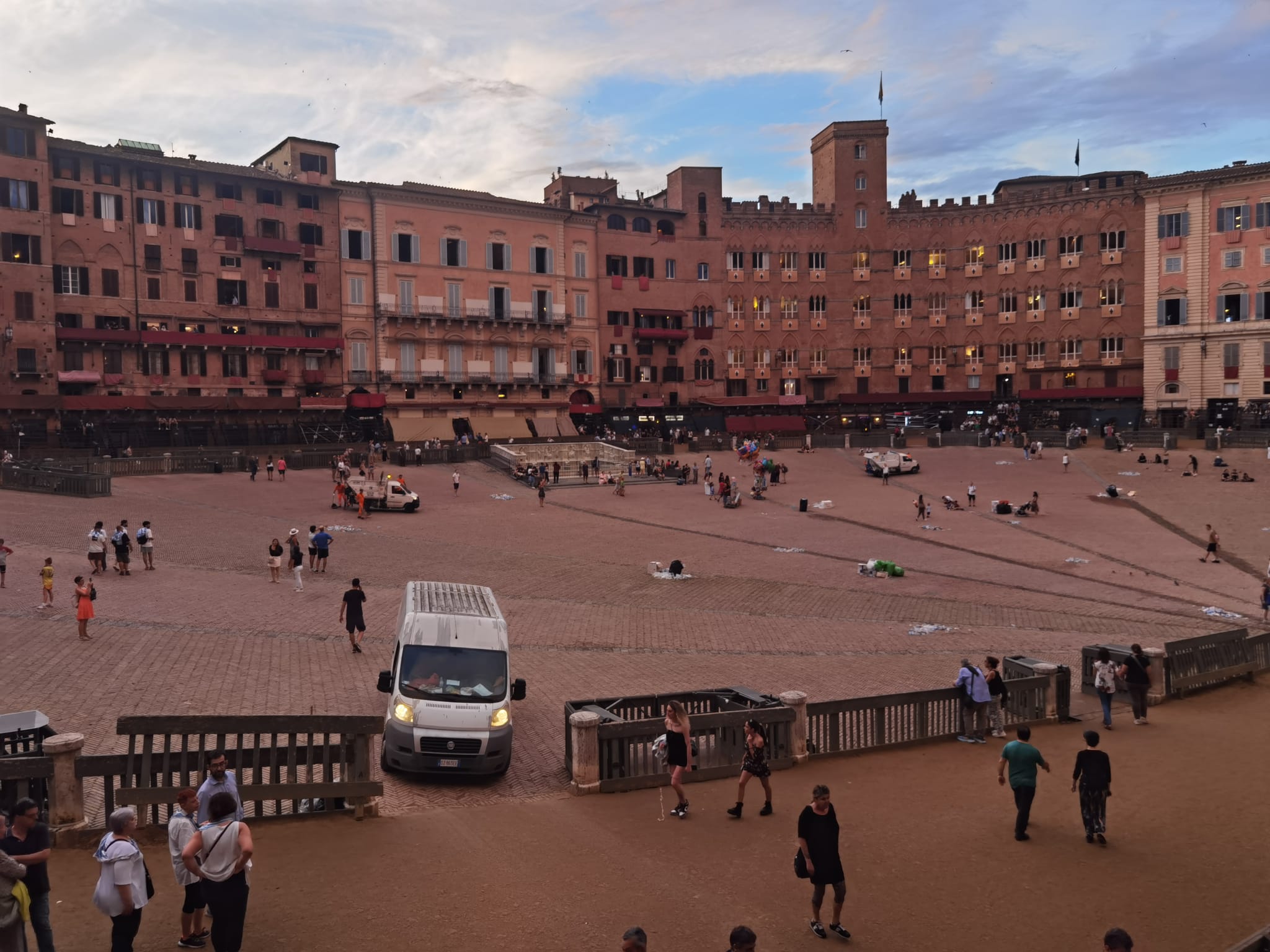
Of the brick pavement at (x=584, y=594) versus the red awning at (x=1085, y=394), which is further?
the red awning at (x=1085, y=394)

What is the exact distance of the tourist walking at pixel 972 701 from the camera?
1388 centimetres

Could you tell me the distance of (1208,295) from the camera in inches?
2783

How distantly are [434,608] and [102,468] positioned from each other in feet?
117

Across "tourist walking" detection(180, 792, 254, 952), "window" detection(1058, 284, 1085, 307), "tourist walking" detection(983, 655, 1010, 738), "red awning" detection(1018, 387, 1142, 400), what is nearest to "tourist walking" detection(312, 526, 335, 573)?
"tourist walking" detection(983, 655, 1010, 738)

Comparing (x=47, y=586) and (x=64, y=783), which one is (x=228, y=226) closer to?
(x=47, y=586)

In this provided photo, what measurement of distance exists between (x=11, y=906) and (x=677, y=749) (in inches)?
260

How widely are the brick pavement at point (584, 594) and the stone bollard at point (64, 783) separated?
3381 millimetres

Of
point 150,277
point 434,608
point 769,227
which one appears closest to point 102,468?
point 150,277

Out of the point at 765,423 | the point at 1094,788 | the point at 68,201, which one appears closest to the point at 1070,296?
the point at 765,423

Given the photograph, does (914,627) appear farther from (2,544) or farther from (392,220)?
(392,220)

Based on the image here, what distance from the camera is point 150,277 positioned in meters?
58.2

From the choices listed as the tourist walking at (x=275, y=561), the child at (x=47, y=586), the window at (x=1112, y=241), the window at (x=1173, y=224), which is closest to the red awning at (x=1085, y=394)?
the window at (x=1112, y=241)

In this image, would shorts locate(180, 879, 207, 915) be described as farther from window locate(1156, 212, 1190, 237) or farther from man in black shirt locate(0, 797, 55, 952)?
window locate(1156, 212, 1190, 237)

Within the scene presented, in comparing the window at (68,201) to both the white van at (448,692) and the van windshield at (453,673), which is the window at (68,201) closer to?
the white van at (448,692)
